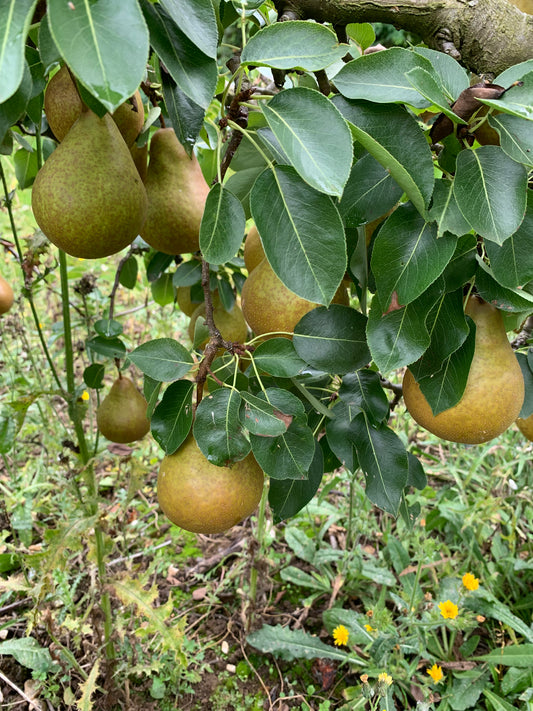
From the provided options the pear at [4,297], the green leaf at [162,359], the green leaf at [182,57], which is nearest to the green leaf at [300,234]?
the green leaf at [182,57]

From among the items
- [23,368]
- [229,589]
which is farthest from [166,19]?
[23,368]

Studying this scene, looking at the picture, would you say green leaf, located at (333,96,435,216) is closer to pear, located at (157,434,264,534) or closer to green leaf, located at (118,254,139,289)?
pear, located at (157,434,264,534)

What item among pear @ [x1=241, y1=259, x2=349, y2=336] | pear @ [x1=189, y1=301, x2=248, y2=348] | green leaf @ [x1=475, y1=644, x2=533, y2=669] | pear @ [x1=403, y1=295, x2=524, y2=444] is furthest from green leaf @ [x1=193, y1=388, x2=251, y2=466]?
green leaf @ [x1=475, y1=644, x2=533, y2=669]

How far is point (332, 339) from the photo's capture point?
→ 0.64 meters

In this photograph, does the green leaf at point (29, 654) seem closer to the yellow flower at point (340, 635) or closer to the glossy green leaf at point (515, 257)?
the yellow flower at point (340, 635)

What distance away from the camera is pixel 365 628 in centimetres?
132

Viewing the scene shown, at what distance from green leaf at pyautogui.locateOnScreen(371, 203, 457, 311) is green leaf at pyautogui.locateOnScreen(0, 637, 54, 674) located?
1.16 m

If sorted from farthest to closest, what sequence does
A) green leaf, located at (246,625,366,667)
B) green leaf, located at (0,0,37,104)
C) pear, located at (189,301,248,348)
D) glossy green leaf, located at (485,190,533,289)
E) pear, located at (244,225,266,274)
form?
green leaf, located at (246,625,366,667)
pear, located at (189,301,248,348)
pear, located at (244,225,266,274)
glossy green leaf, located at (485,190,533,289)
green leaf, located at (0,0,37,104)

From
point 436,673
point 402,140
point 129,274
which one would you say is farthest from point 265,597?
point 402,140

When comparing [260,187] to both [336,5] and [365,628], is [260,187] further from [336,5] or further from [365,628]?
[365,628]

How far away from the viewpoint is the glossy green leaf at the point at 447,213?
0.50 meters

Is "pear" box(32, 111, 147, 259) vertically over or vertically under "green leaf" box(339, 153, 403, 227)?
under

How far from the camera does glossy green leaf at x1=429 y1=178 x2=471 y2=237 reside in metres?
0.50

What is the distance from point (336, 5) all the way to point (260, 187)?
24 centimetres
